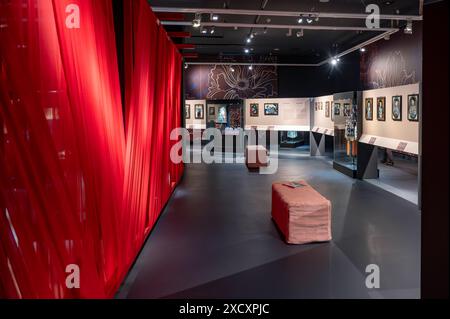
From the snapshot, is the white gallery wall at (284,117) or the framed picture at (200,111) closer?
the white gallery wall at (284,117)

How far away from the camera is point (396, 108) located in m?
9.80

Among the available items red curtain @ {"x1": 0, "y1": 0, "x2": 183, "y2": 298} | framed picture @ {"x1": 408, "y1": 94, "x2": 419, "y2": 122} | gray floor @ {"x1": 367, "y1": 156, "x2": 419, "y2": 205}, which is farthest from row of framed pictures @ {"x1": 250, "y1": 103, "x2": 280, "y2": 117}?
red curtain @ {"x1": 0, "y1": 0, "x2": 183, "y2": 298}

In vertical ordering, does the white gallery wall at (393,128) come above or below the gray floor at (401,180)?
above

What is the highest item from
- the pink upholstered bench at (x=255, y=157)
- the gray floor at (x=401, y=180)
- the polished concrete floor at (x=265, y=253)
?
the pink upholstered bench at (x=255, y=157)

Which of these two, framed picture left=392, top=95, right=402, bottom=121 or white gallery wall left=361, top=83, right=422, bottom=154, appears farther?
framed picture left=392, top=95, right=402, bottom=121

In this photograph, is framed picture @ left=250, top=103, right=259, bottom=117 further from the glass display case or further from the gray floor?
the gray floor

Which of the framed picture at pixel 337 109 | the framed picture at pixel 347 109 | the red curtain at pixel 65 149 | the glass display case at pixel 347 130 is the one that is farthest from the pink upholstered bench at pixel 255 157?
the red curtain at pixel 65 149

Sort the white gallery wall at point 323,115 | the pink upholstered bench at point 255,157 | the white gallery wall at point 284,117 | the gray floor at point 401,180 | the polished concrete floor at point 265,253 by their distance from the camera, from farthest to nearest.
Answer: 1. the white gallery wall at point 284,117
2. the white gallery wall at point 323,115
3. the pink upholstered bench at point 255,157
4. the gray floor at point 401,180
5. the polished concrete floor at point 265,253

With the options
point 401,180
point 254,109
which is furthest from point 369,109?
point 254,109

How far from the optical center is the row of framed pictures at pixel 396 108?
8.84 meters

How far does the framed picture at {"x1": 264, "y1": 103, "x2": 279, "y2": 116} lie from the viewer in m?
19.2

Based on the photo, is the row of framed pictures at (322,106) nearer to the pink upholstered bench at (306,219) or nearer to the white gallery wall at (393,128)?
the white gallery wall at (393,128)

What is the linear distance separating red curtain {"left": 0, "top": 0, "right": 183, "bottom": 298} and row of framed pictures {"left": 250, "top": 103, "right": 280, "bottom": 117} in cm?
1415

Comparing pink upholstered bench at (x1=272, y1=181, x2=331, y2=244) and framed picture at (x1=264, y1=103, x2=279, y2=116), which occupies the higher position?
framed picture at (x1=264, y1=103, x2=279, y2=116)
